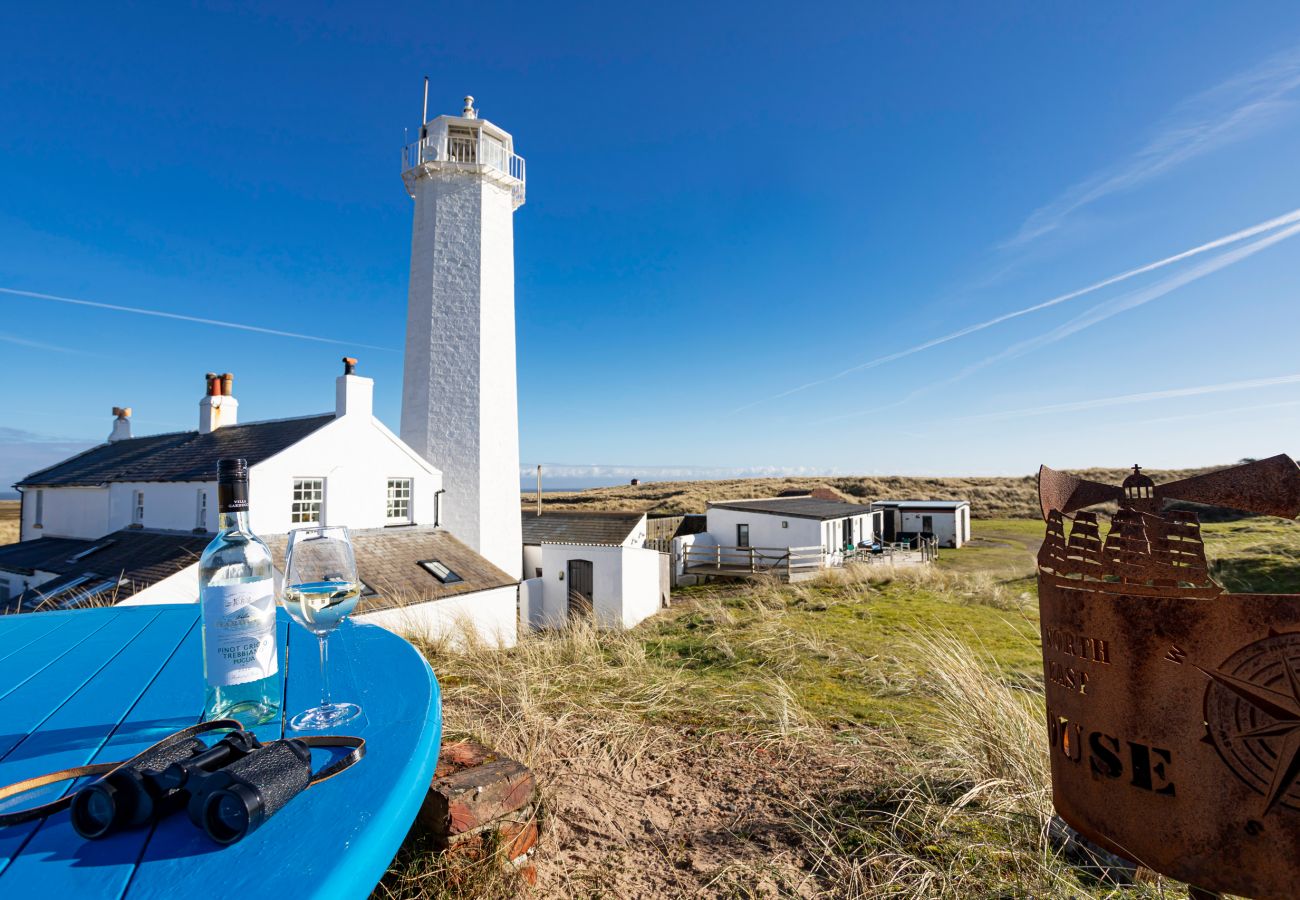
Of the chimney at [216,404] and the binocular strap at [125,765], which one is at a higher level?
the chimney at [216,404]

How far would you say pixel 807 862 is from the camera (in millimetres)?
2479

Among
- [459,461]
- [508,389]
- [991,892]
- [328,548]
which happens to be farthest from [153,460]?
[991,892]

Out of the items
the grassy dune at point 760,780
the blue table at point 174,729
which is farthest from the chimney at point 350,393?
the blue table at point 174,729

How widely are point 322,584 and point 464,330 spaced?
15.3 meters

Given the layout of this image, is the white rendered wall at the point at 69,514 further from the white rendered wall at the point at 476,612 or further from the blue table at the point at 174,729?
the blue table at the point at 174,729

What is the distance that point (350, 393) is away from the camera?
1422 centimetres

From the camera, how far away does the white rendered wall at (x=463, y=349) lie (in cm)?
1585

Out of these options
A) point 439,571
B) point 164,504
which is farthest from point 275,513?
point 164,504

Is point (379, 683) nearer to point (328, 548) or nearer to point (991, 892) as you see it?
point (328, 548)

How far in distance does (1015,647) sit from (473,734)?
9103mm

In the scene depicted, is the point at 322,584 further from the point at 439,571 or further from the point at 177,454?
the point at 177,454

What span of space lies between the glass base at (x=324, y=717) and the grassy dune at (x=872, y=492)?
36.2 m

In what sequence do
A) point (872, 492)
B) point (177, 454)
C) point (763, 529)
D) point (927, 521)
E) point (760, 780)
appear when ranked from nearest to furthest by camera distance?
point (760, 780) → point (177, 454) → point (763, 529) → point (927, 521) → point (872, 492)

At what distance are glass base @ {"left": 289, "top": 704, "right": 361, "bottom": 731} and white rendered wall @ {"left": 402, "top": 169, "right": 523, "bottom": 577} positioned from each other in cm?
1511
